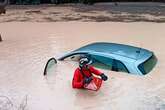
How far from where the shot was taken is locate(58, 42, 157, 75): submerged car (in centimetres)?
1364

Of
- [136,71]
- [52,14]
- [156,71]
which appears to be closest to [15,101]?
[136,71]

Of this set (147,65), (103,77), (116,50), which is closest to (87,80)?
(103,77)

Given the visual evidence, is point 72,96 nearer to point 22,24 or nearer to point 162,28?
point 162,28

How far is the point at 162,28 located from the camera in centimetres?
2223

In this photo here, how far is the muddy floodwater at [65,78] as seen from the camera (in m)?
12.6

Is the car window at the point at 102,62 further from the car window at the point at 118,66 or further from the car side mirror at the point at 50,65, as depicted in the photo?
the car side mirror at the point at 50,65

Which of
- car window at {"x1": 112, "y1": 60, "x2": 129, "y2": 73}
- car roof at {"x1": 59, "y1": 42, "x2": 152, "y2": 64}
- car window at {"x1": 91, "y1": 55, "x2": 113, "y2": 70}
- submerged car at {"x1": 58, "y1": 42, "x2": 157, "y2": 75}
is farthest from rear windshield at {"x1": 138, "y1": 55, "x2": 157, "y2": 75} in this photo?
car window at {"x1": 91, "y1": 55, "x2": 113, "y2": 70}

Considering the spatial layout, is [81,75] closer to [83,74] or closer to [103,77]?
[83,74]

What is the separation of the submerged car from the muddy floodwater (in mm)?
202

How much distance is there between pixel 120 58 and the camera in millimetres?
13750

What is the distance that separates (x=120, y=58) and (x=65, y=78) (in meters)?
1.82

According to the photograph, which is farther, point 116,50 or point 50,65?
point 50,65

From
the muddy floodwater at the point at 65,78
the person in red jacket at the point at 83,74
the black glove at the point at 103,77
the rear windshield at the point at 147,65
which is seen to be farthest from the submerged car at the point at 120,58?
the black glove at the point at 103,77

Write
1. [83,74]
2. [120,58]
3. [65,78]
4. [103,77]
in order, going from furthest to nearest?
[65,78] < [120,58] < [83,74] < [103,77]
